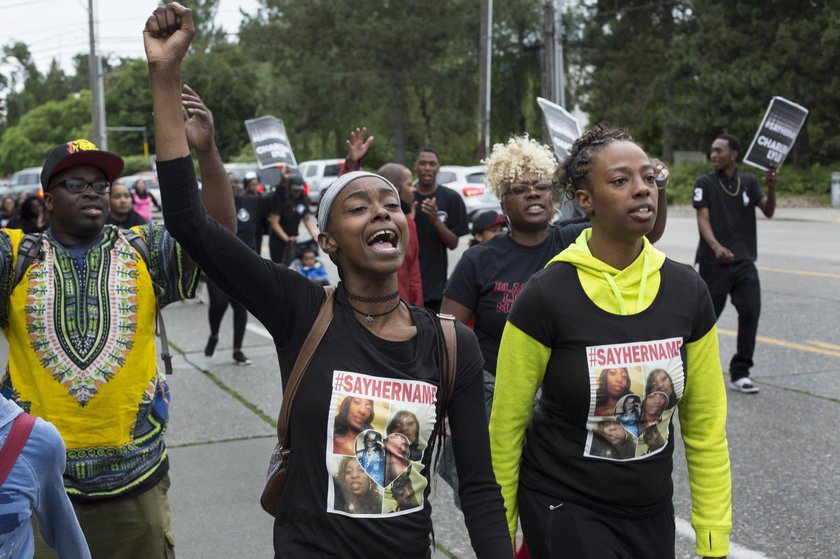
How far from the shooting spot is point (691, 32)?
1609 inches

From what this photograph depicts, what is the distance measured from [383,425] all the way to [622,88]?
42587 millimetres

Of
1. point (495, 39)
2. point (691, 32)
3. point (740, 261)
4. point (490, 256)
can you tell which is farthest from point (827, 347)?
point (495, 39)

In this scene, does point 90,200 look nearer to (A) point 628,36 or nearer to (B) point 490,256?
(B) point 490,256

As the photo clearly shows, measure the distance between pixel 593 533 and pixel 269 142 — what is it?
1159 cm

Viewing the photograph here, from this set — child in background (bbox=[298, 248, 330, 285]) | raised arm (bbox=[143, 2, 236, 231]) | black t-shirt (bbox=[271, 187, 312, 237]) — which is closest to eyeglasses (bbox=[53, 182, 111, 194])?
raised arm (bbox=[143, 2, 236, 231])

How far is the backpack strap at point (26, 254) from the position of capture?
326 centimetres

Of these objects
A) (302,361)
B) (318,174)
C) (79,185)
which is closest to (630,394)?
(302,361)

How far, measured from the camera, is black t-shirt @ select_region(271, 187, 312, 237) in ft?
42.1

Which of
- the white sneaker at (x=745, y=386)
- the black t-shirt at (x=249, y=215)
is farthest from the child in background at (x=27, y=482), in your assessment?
the black t-shirt at (x=249, y=215)

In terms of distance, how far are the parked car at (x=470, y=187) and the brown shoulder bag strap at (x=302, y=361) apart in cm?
2429

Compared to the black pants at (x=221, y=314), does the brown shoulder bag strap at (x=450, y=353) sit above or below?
above

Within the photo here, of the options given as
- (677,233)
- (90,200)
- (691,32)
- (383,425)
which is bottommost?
(677,233)

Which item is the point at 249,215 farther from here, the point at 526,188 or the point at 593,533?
the point at 593,533

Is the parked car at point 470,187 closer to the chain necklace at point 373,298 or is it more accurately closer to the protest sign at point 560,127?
the protest sign at point 560,127
